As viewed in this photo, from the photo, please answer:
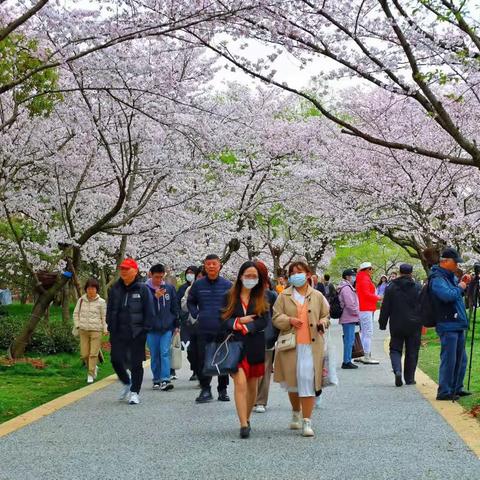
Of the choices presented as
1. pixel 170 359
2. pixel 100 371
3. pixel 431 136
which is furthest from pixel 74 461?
pixel 431 136

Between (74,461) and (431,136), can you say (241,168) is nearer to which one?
(431,136)

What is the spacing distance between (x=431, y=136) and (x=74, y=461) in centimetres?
1940

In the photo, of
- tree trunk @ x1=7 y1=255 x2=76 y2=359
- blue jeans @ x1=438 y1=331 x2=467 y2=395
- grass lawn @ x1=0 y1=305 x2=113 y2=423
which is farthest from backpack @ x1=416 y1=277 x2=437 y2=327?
tree trunk @ x1=7 y1=255 x2=76 y2=359

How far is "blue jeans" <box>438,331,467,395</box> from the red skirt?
2.92 m

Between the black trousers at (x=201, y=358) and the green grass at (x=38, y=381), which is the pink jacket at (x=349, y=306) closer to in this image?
the black trousers at (x=201, y=358)

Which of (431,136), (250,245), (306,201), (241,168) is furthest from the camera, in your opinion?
(250,245)

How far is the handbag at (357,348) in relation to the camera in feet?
46.6

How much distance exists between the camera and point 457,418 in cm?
816

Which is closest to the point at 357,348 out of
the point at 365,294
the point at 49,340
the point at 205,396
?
the point at 365,294

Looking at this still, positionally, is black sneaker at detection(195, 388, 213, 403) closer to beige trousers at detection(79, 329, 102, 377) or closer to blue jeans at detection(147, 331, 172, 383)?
blue jeans at detection(147, 331, 172, 383)

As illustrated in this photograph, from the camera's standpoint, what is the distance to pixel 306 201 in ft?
102

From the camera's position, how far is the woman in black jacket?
7426 mm

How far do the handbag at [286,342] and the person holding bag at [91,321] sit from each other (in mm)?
5036

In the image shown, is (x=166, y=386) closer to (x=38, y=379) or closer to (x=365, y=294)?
(x=38, y=379)
